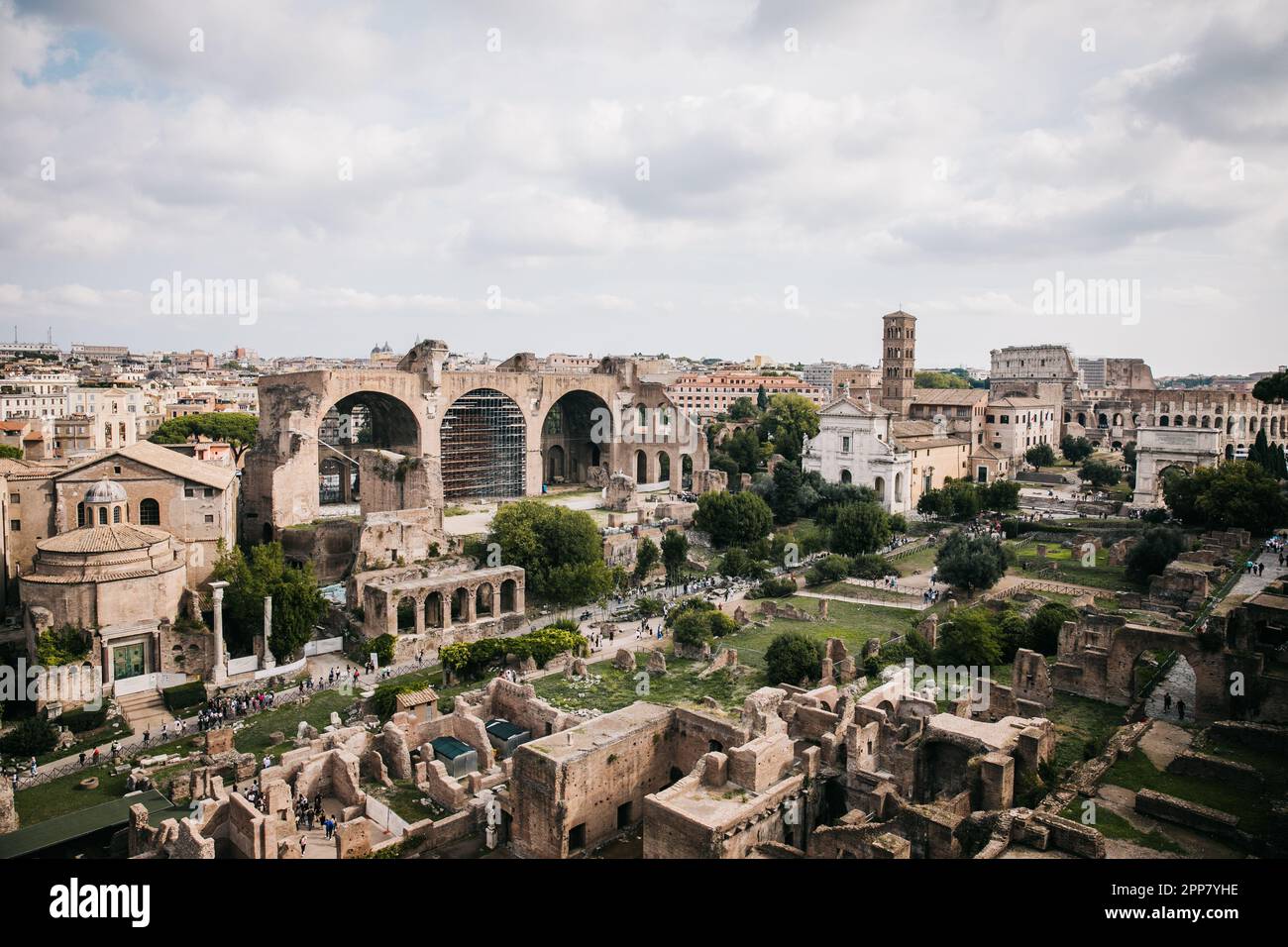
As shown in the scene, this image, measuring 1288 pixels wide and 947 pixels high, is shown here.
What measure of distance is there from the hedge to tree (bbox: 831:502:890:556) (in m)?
26.0

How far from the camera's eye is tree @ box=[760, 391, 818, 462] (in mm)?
59812

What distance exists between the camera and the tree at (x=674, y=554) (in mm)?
37281

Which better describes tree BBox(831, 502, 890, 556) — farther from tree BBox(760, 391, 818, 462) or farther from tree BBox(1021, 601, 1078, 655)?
tree BBox(760, 391, 818, 462)

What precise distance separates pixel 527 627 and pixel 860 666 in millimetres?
12319

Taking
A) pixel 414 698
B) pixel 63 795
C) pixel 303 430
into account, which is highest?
pixel 303 430

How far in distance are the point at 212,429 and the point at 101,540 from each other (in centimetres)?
3833

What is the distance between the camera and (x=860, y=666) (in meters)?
24.2

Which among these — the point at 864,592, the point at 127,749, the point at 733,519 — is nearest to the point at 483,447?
the point at 733,519

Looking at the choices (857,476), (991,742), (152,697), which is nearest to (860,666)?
(991,742)

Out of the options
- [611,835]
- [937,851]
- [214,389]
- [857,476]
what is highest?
[214,389]

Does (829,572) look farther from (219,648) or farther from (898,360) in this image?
(898,360)

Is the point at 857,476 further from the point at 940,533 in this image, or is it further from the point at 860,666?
the point at 860,666

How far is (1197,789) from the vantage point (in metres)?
13.7

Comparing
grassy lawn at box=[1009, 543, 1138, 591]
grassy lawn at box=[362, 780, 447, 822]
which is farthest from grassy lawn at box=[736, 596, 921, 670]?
grassy lawn at box=[362, 780, 447, 822]
